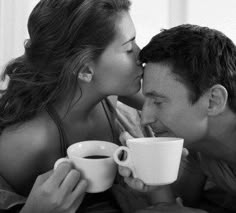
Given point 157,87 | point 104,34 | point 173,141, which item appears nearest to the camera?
point 173,141

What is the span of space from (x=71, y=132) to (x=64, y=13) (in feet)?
1.04

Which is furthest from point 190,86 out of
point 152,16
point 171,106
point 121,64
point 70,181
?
point 152,16

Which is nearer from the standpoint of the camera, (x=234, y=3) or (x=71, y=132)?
(x=71, y=132)

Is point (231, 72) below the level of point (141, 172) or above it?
above

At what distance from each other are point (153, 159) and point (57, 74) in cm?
Result: 41

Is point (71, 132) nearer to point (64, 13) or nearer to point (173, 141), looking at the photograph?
point (64, 13)

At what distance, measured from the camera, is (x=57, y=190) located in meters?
0.69

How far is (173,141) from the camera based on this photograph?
2.05ft

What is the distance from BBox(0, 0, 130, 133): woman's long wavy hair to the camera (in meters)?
0.87

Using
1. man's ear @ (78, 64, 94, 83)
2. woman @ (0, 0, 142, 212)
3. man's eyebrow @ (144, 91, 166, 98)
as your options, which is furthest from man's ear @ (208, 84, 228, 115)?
man's ear @ (78, 64, 94, 83)

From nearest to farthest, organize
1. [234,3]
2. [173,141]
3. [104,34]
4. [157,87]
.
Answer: [173,141] < [157,87] < [104,34] < [234,3]

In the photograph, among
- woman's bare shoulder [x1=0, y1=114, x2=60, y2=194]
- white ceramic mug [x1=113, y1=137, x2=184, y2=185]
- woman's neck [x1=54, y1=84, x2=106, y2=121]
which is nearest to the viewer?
white ceramic mug [x1=113, y1=137, x2=184, y2=185]

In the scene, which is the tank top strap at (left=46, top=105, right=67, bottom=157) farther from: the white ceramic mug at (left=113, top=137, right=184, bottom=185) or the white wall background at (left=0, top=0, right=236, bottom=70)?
the white wall background at (left=0, top=0, right=236, bottom=70)

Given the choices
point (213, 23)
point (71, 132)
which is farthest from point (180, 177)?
point (213, 23)
